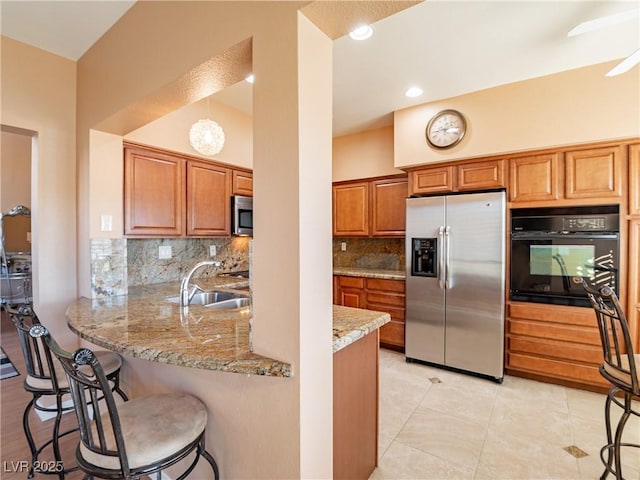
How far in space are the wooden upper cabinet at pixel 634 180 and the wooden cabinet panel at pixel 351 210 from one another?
8.00 feet

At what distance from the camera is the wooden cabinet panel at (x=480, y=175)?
2.89 metres

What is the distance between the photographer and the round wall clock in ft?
9.85

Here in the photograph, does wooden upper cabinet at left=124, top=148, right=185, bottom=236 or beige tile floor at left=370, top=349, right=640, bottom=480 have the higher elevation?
wooden upper cabinet at left=124, top=148, right=185, bottom=236

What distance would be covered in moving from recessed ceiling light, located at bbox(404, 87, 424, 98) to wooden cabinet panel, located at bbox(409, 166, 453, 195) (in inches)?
29.7

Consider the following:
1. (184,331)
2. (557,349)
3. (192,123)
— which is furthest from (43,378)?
(557,349)

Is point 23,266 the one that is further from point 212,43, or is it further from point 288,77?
point 288,77

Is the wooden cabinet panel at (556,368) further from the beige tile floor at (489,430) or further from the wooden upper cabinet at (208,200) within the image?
the wooden upper cabinet at (208,200)

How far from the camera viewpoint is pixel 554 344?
269 centimetres

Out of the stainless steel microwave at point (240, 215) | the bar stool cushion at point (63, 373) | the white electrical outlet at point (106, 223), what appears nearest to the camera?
the bar stool cushion at point (63, 373)

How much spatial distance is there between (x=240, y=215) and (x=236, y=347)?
2.40 meters

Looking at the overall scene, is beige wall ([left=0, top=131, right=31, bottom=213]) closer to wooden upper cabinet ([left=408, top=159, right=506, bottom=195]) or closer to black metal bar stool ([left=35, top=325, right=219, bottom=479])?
black metal bar stool ([left=35, top=325, right=219, bottom=479])

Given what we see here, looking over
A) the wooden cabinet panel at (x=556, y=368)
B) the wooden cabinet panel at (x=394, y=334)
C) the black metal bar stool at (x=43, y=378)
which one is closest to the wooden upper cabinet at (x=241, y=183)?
the black metal bar stool at (x=43, y=378)

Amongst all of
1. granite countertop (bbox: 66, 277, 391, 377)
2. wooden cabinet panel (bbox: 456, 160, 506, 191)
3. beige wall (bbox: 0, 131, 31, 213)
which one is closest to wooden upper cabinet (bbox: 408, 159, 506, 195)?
wooden cabinet panel (bbox: 456, 160, 506, 191)

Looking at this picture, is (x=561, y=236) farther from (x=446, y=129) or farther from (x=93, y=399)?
(x=93, y=399)
